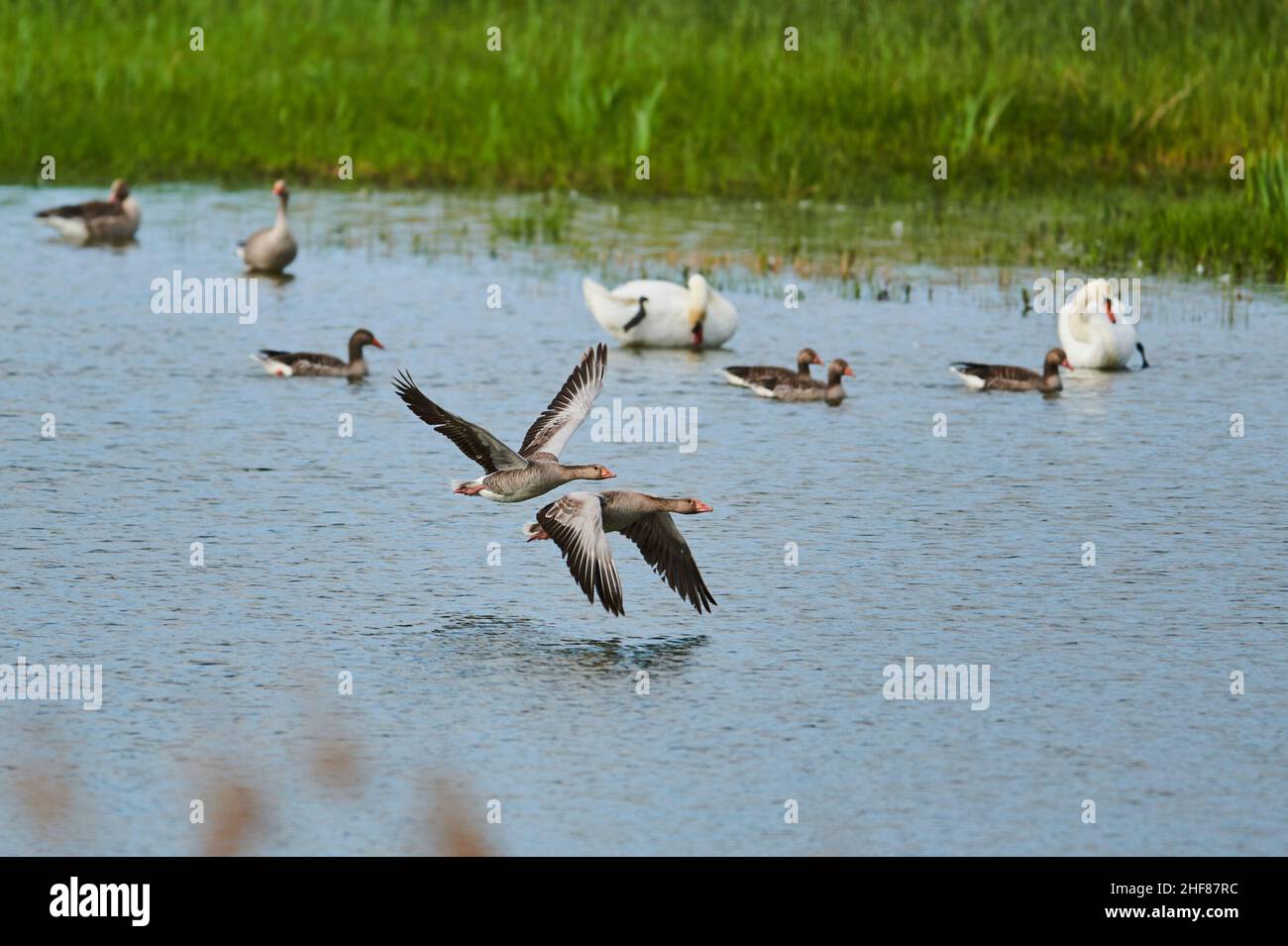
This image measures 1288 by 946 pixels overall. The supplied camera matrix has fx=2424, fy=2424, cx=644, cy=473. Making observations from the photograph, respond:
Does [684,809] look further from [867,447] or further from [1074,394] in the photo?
[1074,394]

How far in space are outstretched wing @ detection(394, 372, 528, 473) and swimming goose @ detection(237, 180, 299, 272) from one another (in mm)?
11244

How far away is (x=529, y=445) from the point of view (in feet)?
39.8

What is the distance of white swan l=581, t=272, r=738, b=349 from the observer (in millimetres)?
19312

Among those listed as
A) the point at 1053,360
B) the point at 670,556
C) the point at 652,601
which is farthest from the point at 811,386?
the point at 670,556

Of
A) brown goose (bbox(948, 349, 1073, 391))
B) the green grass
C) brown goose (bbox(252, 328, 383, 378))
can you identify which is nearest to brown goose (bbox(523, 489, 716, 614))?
brown goose (bbox(948, 349, 1073, 391))

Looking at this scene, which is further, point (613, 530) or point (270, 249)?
point (270, 249)

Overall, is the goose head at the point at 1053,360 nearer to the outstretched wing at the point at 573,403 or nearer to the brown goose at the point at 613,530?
the outstretched wing at the point at 573,403

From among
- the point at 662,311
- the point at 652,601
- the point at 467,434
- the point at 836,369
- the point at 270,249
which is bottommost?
the point at 652,601

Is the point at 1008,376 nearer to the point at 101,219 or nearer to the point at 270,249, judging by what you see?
the point at 270,249

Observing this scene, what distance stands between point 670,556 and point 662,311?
26.5 ft

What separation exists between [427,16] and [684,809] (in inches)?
1100

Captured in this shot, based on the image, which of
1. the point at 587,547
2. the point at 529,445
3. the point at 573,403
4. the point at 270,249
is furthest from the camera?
the point at 270,249

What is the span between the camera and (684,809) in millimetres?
8844
